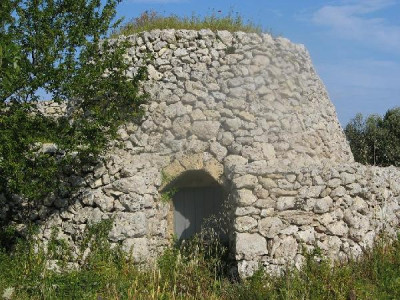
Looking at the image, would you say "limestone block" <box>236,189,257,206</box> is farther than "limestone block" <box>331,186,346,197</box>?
No

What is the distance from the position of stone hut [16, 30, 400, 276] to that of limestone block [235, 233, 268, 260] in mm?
17

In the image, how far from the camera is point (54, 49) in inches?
380

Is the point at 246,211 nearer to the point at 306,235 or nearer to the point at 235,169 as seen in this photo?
the point at 235,169

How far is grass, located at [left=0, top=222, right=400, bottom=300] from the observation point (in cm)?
834

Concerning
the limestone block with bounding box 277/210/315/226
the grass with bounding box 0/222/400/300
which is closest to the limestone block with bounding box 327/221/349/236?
the limestone block with bounding box 277/210/315/226

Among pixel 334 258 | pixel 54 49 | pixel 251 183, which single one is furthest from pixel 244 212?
pixel 54 49

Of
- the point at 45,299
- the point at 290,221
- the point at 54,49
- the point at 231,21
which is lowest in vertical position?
the point at 45,299

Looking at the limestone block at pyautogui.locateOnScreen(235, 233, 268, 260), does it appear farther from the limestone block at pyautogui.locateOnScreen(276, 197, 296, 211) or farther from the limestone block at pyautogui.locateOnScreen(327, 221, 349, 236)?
the limestone block at pyautogui.locateOnScreen(327, 221, 349, 236)

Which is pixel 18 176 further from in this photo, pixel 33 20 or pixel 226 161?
pixel 226 161

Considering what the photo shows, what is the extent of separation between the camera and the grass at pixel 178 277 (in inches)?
328

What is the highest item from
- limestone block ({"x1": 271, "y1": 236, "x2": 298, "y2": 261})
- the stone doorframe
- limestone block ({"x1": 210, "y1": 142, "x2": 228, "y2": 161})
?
limestone block ({"x1": 210, "y1": 142, "x2": 228, "y2": 161})

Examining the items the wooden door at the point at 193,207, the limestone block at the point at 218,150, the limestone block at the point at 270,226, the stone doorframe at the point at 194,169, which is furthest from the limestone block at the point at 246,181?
the wooden door at the point at 193,207

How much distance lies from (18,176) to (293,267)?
471 centimetres

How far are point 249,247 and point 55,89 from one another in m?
4.24
